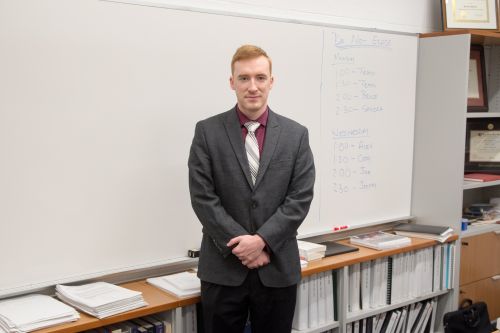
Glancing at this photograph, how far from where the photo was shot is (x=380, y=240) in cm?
308

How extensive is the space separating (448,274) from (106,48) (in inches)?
90.1

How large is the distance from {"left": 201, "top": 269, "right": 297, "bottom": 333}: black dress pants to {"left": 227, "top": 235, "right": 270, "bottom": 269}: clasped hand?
0.05 m

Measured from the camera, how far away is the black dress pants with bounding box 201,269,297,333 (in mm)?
2125

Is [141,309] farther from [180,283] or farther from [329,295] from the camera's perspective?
[329,295]

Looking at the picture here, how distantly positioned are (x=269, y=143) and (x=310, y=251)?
0.77m

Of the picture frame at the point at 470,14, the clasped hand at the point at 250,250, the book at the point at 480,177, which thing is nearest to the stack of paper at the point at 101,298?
the clasped hand at the point at 250,250

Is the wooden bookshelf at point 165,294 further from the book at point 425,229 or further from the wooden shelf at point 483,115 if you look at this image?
the wooden shelf at point 483,115

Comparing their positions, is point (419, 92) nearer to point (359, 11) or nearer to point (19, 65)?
point (359, 11)

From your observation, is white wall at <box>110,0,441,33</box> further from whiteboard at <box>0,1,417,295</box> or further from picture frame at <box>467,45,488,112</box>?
picture frame at <box>467,45,488,112</box>

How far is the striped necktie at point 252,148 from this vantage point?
7.00 feet

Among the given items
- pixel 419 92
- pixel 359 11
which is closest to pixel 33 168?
pixel 359 11

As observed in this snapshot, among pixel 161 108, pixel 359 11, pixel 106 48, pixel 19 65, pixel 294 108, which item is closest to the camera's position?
pixel 19 65

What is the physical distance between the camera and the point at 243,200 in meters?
2.11

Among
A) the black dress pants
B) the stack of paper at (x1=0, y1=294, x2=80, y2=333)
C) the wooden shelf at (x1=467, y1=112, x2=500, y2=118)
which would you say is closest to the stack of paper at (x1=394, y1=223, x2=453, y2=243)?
the wooden shelf at (x1=467, y1=112, x2=500, y2=118)
